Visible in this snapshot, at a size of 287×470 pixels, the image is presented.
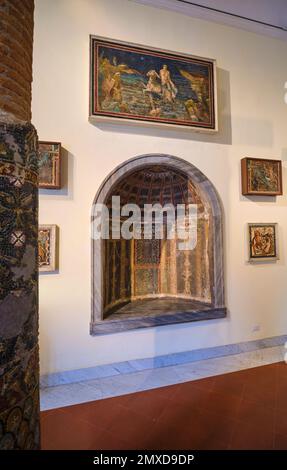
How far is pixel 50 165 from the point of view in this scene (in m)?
2.82

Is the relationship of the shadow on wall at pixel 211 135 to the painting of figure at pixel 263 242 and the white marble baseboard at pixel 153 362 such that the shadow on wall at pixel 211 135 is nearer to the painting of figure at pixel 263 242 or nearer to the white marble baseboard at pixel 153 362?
the painting of figure at pixel 263 242

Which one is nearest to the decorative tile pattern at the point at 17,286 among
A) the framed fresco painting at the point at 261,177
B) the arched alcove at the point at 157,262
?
the arched alcove at the point at 157,262

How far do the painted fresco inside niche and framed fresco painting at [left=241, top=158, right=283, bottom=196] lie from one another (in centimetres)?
62

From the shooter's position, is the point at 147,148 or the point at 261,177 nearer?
the point at 147,148

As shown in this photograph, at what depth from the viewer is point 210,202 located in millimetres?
3512

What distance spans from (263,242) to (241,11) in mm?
3042

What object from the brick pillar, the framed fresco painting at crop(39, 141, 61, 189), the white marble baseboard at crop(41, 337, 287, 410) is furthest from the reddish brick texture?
the white marble baseboard at crop(41, 337, 287, 410)

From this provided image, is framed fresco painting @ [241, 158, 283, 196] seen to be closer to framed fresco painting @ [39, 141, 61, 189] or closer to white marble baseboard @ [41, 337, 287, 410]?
white marble baseboard @ [41, 337, 287, 410]

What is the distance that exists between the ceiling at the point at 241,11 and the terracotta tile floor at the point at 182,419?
14.2 ft

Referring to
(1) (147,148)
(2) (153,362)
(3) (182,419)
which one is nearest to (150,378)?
(2) (153,362)

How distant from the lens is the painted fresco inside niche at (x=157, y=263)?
3.54 meters

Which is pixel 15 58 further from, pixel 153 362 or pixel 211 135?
pixel 153 362

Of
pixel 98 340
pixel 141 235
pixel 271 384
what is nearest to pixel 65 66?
pixel 141 235

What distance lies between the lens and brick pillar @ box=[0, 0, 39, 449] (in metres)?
0.93
